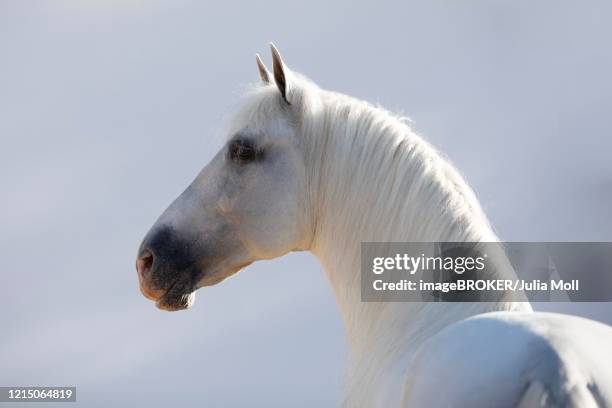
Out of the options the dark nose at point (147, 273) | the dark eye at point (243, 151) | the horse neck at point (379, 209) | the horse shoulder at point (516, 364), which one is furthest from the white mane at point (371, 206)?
the dark nose at point (147, 273)

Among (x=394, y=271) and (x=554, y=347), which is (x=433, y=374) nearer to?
(x=554, y=347)

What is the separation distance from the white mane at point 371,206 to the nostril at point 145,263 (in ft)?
2.17

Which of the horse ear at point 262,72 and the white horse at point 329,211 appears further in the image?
the horse ear at point 262,72

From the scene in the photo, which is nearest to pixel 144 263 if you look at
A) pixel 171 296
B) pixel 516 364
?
pixel 171 296

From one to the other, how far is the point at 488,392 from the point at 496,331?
173mm

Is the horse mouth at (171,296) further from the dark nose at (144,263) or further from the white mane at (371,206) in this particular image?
the white mane at (371,206)

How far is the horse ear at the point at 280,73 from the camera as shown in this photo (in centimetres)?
364

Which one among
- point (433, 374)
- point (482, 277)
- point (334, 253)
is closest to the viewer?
point (433, 374)

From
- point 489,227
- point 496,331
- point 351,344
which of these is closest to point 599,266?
point 489,227

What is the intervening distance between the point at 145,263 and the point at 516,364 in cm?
191

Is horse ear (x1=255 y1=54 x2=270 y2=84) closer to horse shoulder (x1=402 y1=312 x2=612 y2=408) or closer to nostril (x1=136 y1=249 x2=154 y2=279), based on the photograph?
nostril (x1=136 y1=249 x2=154 y2=279)

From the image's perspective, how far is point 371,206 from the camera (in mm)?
3418

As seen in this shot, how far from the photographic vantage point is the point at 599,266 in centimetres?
391

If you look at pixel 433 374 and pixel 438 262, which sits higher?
pixel 438 262
